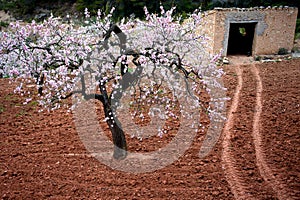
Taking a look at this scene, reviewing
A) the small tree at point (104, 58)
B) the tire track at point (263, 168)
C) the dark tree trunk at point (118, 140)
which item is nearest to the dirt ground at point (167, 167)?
the tire track at point (263, 168)

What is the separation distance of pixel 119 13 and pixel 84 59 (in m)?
22.2

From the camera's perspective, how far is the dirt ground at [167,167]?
4.69 meters

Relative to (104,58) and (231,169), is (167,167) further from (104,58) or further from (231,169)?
(104,58)

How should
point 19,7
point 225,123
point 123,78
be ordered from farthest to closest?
point 19,7 < point 225,123 < point 123,78

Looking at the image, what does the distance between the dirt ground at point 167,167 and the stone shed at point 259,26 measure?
642 centimetres

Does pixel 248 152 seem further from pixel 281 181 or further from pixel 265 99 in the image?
pixel 265 99

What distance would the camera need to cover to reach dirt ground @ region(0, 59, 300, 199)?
4688 mm

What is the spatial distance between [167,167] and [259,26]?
1103 centimetres

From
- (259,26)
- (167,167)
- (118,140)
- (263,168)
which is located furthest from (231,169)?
(259,26)

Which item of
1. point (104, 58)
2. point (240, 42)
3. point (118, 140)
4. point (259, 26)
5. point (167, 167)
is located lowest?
point (167, 167)

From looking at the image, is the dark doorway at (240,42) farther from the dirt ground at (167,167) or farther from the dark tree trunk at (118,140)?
the dark tree trunk at (118,140)

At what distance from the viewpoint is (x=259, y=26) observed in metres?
14.1

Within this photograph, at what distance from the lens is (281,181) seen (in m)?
4.93

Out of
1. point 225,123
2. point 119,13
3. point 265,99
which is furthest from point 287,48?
point 119,13
